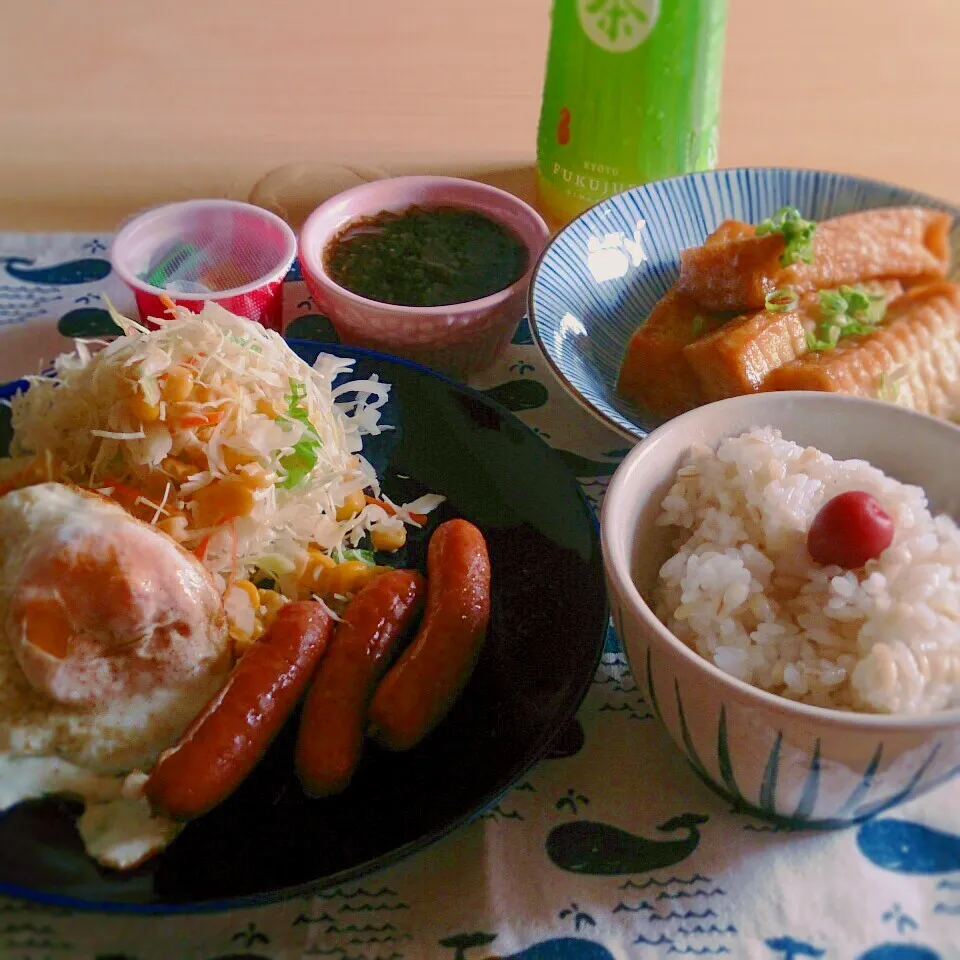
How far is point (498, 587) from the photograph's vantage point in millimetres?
1270

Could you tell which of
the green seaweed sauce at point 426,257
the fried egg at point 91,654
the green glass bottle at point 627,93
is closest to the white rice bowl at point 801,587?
the fried egg at point 91,654

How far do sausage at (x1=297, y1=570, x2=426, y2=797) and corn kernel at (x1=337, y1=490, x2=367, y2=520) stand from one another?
0.19 meters

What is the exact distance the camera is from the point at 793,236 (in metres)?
1.58

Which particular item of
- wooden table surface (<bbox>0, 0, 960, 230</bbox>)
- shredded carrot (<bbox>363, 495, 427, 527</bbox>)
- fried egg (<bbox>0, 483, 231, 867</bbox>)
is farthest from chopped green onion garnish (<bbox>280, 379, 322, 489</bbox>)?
wooden table surface (<bbox>0, 0, 960, 230</bbox>)

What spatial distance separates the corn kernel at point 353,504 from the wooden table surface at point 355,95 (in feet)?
3.33

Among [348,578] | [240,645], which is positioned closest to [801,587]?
[348,578]

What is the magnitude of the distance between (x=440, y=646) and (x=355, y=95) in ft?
6.65

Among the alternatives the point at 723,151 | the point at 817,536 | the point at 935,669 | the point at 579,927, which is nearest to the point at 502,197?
the point at 723,151

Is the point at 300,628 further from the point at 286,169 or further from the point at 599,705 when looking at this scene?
the point at 286,169

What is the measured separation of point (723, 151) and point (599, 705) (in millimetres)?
1767

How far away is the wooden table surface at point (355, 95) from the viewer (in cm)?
225

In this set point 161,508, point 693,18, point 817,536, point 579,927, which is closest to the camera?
point 579,927

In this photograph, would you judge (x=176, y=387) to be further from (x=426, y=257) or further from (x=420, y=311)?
(x=426, y=257)

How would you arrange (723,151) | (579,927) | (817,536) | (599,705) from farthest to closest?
(723,151) → (599,705) → (817,536) → (579,927)
